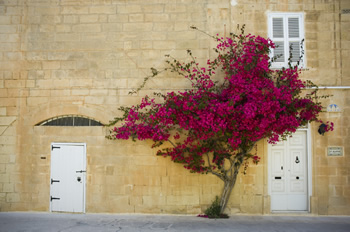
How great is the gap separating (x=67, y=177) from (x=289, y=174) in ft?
19.0

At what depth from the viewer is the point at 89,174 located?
858cm

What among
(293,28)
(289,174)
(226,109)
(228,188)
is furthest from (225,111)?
(293,28)

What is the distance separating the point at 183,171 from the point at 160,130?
1.32m

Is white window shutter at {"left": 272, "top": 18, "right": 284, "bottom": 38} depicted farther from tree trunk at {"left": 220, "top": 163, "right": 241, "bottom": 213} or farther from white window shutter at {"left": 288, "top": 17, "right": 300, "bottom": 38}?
tree trunk at {"left": 220, "top": 163, "right": 241, "bottom": 213}

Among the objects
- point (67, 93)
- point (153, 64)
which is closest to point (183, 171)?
point (153, 64)

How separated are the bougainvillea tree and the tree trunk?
0.02m

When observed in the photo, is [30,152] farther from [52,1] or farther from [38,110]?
[52,1]

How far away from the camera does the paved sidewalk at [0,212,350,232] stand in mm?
7074

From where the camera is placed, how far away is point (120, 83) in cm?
869

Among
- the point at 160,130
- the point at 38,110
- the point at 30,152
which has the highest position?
the point at 38,110

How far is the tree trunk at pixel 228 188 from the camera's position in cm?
822

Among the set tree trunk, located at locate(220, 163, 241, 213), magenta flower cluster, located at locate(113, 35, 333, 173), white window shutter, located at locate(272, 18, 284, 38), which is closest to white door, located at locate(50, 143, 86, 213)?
magenta flower cluster, located at locate(113, 35, 333, 173)

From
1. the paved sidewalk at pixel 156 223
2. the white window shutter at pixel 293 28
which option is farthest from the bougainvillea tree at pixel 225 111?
the paved sidewalk at pixel 156 223

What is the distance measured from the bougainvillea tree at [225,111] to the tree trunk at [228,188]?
25mm
